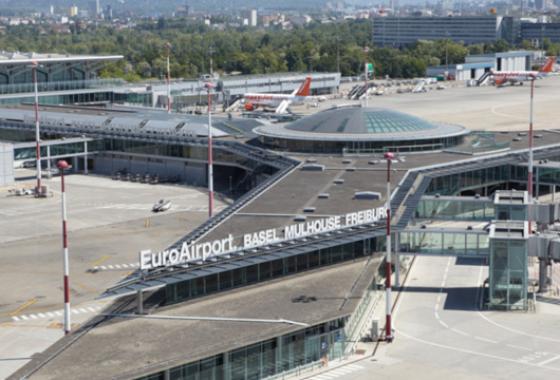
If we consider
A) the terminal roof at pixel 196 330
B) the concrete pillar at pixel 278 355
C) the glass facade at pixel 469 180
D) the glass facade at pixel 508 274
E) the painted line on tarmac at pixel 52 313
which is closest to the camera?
the terminal roof at pixel 196 330

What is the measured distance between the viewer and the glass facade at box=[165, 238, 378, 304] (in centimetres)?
6894

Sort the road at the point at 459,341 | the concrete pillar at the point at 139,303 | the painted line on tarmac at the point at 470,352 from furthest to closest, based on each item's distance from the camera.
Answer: the concrete pillar at the point at 139,303, the painted line on tarmac at the point at 470,352, the road at the point at 459,341

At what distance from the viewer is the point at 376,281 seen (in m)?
78.9

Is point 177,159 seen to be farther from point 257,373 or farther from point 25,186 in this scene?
point 257,373

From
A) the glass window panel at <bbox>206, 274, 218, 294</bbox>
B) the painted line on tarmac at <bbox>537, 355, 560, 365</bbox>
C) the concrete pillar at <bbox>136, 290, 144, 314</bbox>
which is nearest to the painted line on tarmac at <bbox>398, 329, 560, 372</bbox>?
the painted line on tarmac at <bbox>537, 355, 560, 365</bbox>

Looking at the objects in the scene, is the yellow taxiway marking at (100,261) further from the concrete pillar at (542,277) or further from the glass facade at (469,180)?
the concrete pillar at (542,277)

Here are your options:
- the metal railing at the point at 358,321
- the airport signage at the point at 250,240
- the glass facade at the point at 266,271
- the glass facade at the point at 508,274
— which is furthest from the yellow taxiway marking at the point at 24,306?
the glass facade at the point at 508,274

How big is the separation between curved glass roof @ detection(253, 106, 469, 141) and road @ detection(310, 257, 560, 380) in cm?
4186

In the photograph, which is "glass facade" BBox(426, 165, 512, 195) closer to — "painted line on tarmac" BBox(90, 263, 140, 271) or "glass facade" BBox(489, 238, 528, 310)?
"glass facade" BBox(489, 238, 528, 310)

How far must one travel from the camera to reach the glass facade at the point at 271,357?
57.7 meters

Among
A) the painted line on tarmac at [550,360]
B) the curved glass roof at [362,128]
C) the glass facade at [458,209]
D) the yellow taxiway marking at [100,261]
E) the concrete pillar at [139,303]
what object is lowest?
the painted line on tarmac at [550,360]

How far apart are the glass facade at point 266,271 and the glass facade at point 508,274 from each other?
10264 millimetres

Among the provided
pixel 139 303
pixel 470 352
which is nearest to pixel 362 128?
pixel 470 352

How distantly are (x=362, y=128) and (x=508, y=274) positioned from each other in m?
51.7
